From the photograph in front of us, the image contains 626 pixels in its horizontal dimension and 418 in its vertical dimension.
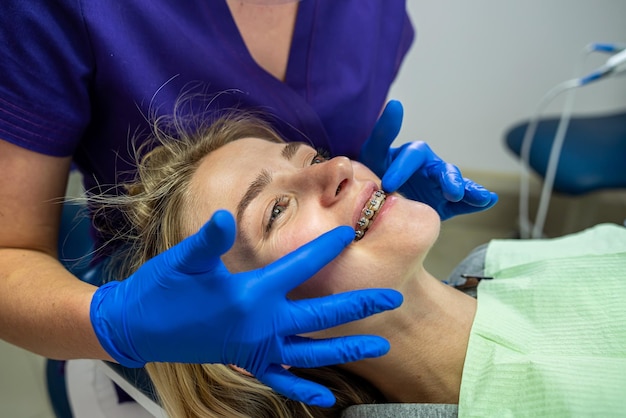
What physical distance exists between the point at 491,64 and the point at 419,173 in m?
1.33

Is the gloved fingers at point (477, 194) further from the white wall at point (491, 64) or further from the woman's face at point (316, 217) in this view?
the white wall at point (491, 64)

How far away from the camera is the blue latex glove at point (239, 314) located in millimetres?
743

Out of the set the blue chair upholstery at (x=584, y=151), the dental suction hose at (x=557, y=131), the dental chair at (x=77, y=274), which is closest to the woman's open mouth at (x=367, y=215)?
the dental chair at (x=77, y=274)

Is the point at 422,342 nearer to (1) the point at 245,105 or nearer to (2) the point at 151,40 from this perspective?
(1) the point at 245,105

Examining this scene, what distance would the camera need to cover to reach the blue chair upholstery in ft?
6.10

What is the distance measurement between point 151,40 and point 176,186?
0.86 ft

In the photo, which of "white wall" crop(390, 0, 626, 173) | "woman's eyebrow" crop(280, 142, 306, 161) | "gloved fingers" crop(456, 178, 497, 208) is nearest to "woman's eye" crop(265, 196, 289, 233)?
"woman's eyebrow" crop(280, 142, 306, 161)

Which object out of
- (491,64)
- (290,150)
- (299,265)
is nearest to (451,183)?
(290,150)

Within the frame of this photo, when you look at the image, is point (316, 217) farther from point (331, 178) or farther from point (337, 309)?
point (337, 309)

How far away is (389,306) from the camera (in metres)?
0.75

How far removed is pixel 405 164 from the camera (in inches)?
40.1

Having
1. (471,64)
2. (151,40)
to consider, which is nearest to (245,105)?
(151,40)

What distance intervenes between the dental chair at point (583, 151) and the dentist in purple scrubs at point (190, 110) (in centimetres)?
81

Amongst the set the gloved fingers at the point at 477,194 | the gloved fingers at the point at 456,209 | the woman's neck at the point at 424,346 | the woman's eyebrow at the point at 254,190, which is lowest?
the woman's neck at the point at 424,346
